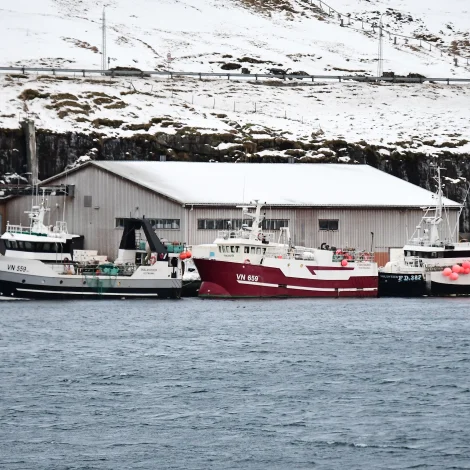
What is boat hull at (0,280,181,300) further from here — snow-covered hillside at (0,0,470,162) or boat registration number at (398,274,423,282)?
snow-covered hillside at (0,0,470,162)

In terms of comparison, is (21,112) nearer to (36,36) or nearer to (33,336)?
(36,36)

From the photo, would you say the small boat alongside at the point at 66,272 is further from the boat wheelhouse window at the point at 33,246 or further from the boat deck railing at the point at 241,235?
the boat deck railing at the point at 241,235

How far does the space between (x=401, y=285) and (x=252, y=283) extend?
9913 millimetres

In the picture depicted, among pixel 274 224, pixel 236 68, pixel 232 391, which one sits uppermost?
pixel 236 68

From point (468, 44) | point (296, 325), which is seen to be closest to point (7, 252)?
point (296, 325)

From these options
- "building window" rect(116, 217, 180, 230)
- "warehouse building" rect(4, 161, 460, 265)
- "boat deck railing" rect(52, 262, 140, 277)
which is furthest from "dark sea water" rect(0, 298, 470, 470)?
"warehouse building" rect(4, 161, 460, 265)

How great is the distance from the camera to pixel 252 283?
76.8 metres

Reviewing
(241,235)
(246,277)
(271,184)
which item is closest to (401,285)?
(246,277)

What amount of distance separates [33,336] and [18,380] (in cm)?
1186

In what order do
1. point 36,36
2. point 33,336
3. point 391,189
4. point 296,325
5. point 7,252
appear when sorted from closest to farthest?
point 33,336 → point 296,325 → point 7,252 → point 391,189 → point 36,36

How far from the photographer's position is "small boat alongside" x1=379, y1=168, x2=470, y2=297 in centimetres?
8038

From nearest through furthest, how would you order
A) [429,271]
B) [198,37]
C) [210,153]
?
1. [429,271]
2. [210,153]
3. [198,37]

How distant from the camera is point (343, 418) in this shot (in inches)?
1505

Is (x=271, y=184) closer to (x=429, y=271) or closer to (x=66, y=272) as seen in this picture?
(x=429, y=271)
